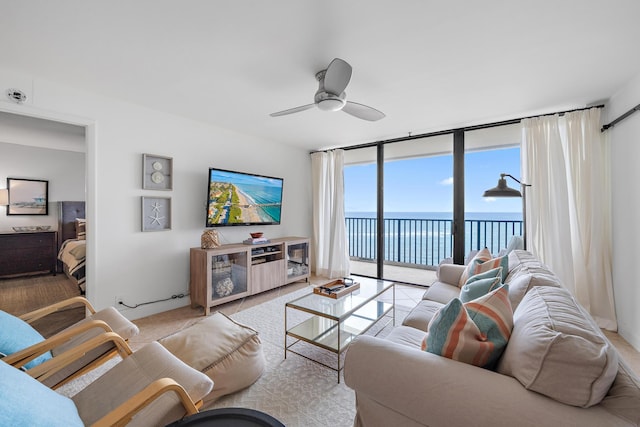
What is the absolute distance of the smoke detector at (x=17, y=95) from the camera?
6.93ft

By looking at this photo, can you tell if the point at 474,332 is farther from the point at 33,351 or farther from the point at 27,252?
the point at 27,252

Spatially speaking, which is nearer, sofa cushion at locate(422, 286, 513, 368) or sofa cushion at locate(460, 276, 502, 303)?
sofa cushion at locate(422, 286, 513, 368)

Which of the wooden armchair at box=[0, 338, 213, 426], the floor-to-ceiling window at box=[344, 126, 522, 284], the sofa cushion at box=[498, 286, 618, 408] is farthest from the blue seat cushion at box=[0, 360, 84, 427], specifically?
the floor-to-ceiling window at box=[344, 126, 522, 284]

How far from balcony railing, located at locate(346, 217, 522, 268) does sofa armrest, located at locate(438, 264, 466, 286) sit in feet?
6.06

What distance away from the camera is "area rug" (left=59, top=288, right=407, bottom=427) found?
1485 mm

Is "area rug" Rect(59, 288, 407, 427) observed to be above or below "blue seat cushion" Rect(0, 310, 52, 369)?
below

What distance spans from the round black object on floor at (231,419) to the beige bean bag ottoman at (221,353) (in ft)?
2.27

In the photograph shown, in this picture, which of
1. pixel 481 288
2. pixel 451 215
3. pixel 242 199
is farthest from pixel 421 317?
pixel 242 199

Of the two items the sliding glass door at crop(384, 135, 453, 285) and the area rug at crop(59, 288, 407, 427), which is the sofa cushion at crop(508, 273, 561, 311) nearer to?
the area rug at crop(59, 288, 407, 427)

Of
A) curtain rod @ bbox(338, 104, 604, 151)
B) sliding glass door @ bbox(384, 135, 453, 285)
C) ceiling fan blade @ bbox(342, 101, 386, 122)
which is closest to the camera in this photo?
→ ceiling fan blade @ bbox(342, 101, 386, 122)

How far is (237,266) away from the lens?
325 centimetres

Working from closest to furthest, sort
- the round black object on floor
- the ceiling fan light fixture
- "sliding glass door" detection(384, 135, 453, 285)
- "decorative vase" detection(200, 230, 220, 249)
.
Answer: the round black object on floor
the ceiling fan light fixture
"decorative vase" detection(200, 230, 220, 249)
"sliding glass door" detection(384, 135, 453, 285)

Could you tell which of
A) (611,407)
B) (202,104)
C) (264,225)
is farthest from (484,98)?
(264,225)

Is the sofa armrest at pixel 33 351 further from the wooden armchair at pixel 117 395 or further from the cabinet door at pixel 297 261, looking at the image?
the cabinet door at pixel 297 261
